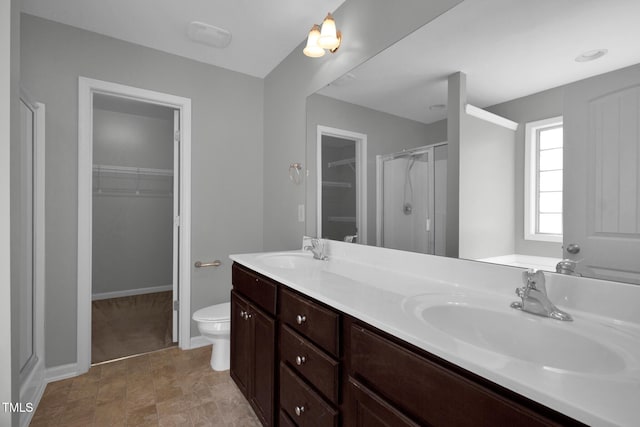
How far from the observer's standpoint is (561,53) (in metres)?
0.96

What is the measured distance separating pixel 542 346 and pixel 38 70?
3.03 meters

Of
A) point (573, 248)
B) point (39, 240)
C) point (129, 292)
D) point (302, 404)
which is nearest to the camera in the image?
point (573, 248)

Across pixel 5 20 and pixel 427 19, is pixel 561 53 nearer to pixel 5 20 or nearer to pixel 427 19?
pixel 427 19

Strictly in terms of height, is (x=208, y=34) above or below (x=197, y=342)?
above

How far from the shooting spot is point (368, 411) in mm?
870

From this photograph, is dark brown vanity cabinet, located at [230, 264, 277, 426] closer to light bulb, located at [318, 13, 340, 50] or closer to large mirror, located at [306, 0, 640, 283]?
large mirror, located at [306, 0, 640, 283]

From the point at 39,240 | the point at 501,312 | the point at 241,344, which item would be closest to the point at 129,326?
the point at 39,240

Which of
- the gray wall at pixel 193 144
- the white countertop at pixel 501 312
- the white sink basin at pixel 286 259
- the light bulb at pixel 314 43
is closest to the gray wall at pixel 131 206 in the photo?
the gray wall at pixel 193 144

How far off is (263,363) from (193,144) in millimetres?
1892

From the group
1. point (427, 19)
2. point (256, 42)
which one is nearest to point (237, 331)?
point (427, 19)

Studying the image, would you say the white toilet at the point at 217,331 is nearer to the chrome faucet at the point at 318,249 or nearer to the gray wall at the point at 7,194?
the chrome faucet at the point at 318,249

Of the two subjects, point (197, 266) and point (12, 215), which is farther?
point (197, 266)

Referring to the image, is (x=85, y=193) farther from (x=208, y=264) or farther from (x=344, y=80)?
(x=344, y=80)

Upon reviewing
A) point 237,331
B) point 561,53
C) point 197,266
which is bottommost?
point 237,331
